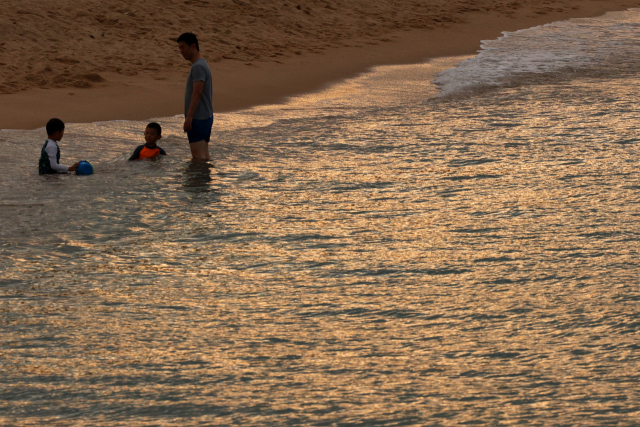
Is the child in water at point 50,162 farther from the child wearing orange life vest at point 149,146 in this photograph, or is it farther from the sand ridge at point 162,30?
the sand ridge at point 162,30

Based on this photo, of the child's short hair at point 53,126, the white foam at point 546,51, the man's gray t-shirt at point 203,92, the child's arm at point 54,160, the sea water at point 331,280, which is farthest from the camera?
the white foam at point 546,51

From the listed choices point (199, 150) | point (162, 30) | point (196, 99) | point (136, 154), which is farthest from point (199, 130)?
point (162, 30)

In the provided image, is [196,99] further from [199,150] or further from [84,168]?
[84,168]

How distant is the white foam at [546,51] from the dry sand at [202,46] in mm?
935

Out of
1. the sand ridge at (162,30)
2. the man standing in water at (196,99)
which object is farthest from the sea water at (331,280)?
the sand ridge at (162,30)

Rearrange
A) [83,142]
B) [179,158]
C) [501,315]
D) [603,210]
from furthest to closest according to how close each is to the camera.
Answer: [83,142]
[179,158]
[603,210]
[501,315]

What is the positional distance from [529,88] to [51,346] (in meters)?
11.9

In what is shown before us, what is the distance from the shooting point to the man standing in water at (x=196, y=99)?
9258 mm

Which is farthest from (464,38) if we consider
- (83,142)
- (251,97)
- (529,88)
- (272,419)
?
(272,419)

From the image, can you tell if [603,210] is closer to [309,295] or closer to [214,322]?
[309,295]

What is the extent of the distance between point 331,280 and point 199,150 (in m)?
4.34

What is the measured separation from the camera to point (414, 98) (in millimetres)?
14219

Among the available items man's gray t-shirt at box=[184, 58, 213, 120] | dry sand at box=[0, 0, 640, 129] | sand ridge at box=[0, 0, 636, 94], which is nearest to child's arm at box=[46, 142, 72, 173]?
man's gray t-shirt at box=[184, 58, 213, 120]

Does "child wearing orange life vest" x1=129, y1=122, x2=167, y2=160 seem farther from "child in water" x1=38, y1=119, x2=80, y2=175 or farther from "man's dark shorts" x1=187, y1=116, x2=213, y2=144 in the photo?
"child in water" x1=38, y1=119, x2=80, y2=175
